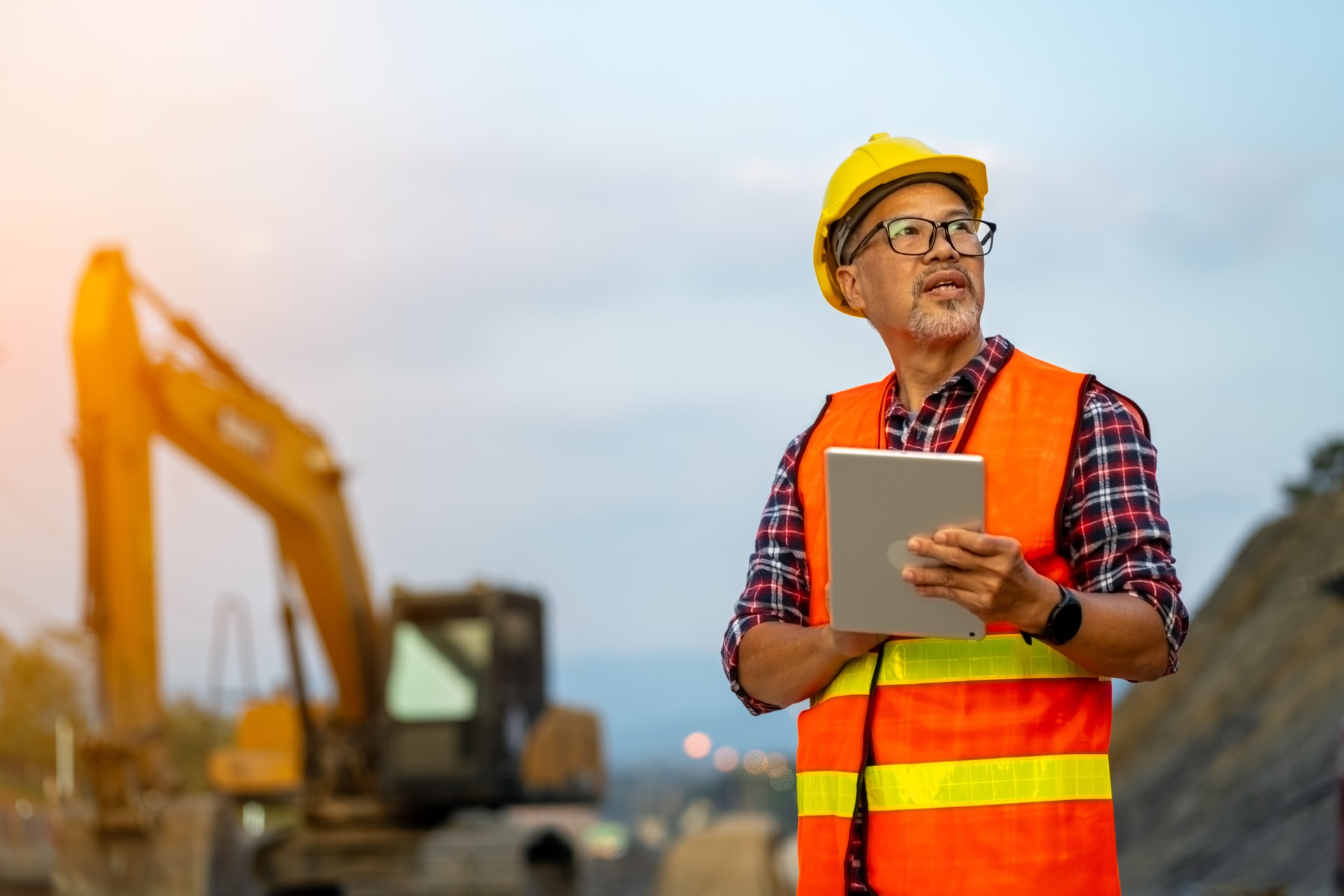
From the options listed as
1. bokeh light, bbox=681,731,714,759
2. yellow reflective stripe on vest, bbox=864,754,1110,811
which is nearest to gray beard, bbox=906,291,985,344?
yellow reflective stripe on vest, bbox=864,754,1110,811

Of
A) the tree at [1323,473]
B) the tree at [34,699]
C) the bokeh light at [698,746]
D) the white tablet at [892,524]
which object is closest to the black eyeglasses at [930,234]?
the white tablet at [892,524]

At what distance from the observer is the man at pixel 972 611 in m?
→ 2.69

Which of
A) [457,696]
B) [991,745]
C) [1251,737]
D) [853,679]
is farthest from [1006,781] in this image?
[1251,737]

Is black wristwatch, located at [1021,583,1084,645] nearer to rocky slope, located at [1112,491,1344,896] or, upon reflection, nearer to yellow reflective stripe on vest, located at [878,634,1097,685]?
yellow reflective stripe on vest, located at [878,634,1097,685]

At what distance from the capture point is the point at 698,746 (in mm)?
44625

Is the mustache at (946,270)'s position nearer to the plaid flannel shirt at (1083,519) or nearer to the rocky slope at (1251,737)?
the plaid flannel shirt at (1083,519)

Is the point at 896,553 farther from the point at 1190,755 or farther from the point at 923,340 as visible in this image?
the point at 1190,755

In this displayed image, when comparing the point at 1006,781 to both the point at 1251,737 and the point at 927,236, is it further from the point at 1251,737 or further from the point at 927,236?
the point at 1251,737

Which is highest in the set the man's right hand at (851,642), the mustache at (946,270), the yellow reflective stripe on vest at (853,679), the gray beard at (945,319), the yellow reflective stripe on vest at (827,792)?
the mustache at (946,270)

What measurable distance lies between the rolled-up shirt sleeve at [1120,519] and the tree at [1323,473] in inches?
1112

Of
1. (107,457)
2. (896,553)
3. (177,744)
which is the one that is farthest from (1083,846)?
(177,744)

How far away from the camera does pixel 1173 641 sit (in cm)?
275

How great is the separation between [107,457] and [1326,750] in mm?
10832

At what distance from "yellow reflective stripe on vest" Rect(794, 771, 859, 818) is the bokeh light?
1549 inches
